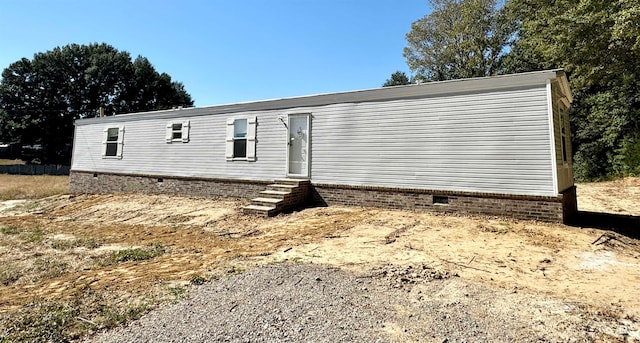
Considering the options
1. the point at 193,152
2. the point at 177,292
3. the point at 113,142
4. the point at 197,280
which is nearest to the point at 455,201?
the point at 197,280

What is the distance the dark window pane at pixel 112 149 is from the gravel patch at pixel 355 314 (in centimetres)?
1242

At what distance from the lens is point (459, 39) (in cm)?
2159

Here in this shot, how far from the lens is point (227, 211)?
8.09 meters

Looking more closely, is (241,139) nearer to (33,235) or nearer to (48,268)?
(33,235)

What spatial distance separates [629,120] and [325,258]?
19.3 m

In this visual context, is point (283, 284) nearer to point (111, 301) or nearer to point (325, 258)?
point (325, 258)

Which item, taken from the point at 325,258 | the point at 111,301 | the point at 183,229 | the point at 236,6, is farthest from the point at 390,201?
the point at 236,6

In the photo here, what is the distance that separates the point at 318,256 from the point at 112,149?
1270cm

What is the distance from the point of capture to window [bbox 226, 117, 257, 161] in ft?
31.2

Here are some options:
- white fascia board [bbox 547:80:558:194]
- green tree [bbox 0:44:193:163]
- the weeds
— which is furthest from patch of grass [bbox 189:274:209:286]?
green tree [bbox 0:44:193:163]

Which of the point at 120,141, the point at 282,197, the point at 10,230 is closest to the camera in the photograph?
the point at 10,230

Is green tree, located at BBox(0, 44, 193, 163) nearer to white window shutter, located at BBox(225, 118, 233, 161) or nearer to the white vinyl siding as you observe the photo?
the white vinyl siding

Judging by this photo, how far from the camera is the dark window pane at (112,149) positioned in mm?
12930

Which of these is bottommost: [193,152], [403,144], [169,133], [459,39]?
[403,144]
